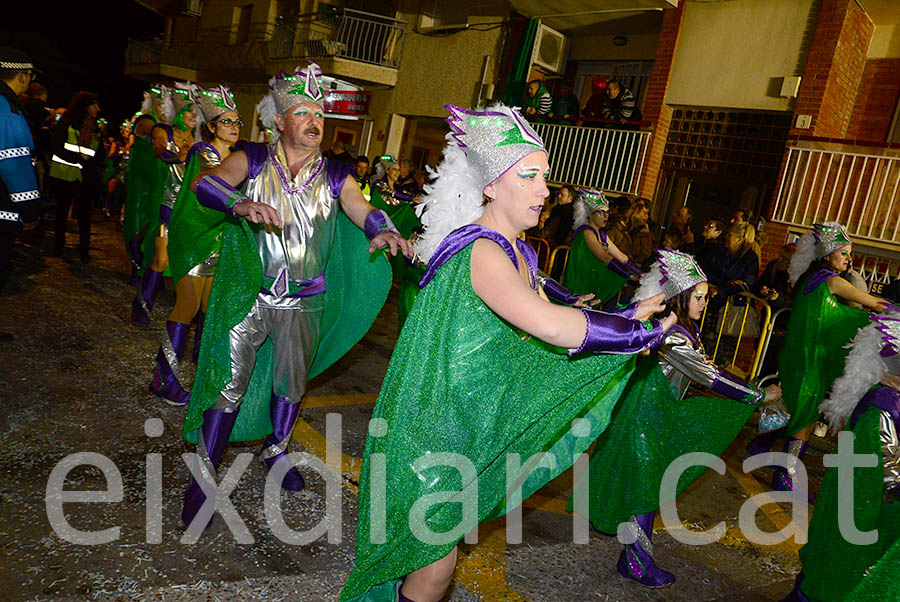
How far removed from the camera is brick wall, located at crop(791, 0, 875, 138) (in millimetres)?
9398

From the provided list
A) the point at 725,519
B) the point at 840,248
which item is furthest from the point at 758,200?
the point at 725,519

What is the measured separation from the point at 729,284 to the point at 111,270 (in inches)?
296

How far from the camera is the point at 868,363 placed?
316cm

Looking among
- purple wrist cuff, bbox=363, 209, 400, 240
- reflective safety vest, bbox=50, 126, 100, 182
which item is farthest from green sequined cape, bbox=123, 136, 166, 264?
purple wrist cuff, bbox=363, 209, 400, 240

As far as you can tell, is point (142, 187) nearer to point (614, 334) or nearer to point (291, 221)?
point (291, 221)

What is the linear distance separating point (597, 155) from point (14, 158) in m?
9.92

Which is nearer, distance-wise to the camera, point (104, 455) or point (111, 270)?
point (104, 455)

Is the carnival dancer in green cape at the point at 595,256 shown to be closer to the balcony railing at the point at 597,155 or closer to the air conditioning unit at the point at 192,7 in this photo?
the balcony railing at the point at 597,155

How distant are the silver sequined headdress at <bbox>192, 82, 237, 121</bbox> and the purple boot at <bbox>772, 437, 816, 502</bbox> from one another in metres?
5.06

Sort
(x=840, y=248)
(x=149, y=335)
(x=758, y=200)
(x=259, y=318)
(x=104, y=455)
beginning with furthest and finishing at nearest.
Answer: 1. (x=758, y=200)
2. (x=149, y=335)
3. (x=840, y=248)
4. (x=104, y=455)
5. (x=259, y=318)

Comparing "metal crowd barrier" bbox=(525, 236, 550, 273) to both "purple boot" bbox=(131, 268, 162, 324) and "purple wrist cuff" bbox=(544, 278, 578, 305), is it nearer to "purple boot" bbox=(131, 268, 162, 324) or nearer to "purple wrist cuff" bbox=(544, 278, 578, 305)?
"purple boot" bbox=(131, 268, 162, 324)

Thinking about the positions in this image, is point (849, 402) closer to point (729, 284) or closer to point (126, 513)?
point (126, 513)

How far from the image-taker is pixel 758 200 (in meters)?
11.0

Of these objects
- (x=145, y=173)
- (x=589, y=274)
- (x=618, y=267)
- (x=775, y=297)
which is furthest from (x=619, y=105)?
(x=145, y=173)
